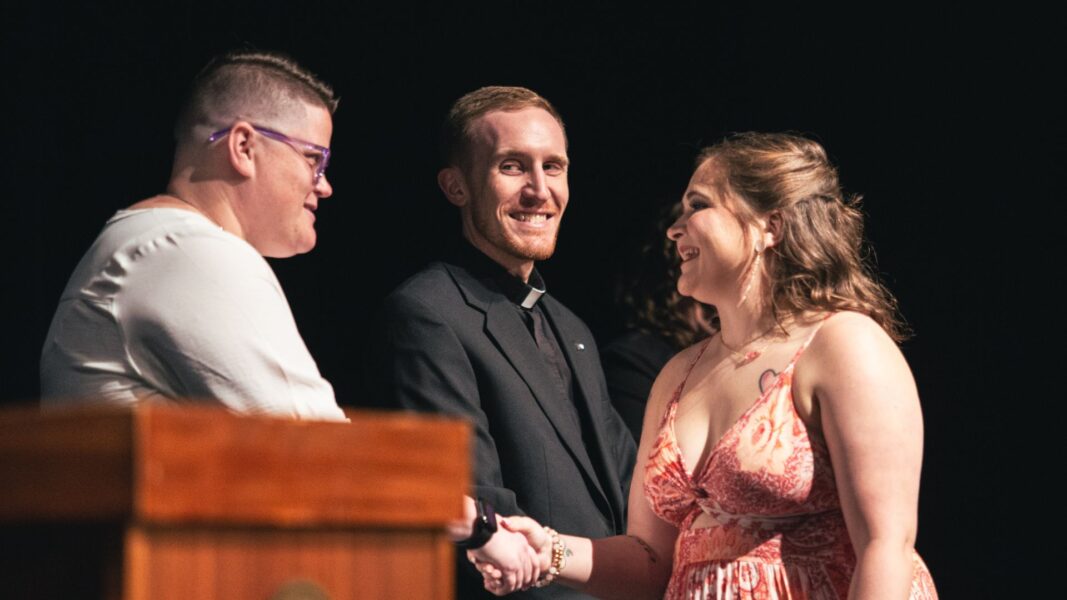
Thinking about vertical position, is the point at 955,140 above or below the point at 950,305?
above

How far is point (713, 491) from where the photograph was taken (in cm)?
220

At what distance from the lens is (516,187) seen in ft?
10.1

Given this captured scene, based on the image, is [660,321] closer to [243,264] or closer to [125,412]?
[243,264]

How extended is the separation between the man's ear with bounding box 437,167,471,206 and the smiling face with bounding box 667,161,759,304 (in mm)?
773

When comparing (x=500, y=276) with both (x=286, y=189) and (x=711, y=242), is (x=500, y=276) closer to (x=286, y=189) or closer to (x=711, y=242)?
(x=711, y=242)

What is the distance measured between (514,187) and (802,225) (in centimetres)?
89

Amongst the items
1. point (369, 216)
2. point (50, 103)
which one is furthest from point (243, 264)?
point (369, 216)

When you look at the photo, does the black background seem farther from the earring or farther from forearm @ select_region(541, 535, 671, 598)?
the earring

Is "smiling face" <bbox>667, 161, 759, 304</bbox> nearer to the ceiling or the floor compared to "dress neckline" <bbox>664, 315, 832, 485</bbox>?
nearer to the ceiling

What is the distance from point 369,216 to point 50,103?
34.9 inches

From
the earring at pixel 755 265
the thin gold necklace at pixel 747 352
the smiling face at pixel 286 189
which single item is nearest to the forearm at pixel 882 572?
the thin gold necklace at pixel 747 352

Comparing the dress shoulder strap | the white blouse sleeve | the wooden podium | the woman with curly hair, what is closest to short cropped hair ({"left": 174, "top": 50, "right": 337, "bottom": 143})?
the white blouse sleeve

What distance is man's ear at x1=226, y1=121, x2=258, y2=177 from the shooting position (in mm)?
2035

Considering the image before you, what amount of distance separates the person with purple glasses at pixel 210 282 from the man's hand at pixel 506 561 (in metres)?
0.60
